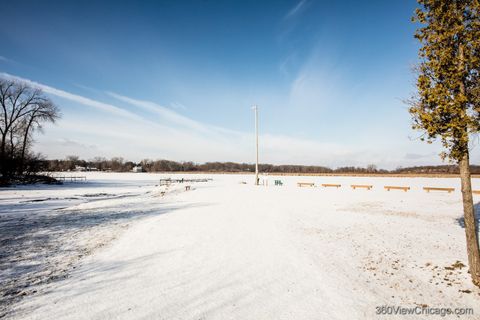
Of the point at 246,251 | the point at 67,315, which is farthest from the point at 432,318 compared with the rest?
the point at 67,315

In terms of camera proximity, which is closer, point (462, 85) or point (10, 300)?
point (10, 300)

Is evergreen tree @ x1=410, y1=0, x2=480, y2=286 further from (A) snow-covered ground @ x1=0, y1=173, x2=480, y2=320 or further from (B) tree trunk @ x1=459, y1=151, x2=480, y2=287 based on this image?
(A) snow-covered ground @ x1=0, y1=173, x2=480, y2=320

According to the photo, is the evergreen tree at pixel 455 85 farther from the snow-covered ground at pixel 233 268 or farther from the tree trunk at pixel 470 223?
the snow-covered ground at pixel 233 268

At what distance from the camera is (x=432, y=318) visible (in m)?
4.49

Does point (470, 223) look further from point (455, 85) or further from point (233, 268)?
point (233, 268)

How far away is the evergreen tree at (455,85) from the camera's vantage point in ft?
18.3

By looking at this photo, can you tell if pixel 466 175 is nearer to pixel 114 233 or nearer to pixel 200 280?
pixel 200 280

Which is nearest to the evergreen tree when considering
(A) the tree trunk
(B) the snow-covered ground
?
(A) the tree trunk

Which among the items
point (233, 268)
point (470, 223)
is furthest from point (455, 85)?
point (233, 268)

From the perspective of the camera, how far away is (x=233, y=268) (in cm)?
635

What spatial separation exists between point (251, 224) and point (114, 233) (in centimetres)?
547

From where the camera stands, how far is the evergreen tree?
5590 mm

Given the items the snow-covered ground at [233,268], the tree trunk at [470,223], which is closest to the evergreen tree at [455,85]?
the tree trunk at [470,223]

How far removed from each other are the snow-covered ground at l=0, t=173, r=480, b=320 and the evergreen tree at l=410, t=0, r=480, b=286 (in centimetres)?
189
